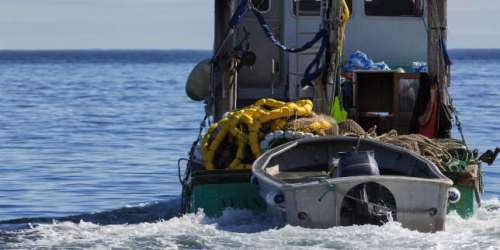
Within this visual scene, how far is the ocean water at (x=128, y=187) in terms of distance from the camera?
13.7 meters

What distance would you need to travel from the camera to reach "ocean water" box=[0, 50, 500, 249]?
13.7 metres

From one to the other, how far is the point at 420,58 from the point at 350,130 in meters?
4.88

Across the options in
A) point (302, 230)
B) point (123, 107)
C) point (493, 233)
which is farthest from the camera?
point (123, 107)

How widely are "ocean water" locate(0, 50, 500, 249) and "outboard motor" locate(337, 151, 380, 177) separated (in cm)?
65

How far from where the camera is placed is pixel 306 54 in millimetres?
20609

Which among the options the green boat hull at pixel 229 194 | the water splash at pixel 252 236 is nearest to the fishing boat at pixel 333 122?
the green boat hull at pixel 229 194

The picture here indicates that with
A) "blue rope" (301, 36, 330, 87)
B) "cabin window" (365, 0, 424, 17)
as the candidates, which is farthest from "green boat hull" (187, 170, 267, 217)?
"cabin window" (365, 0, 424, 17)

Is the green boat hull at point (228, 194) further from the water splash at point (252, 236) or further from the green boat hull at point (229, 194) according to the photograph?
the water splash at point (252, 236)

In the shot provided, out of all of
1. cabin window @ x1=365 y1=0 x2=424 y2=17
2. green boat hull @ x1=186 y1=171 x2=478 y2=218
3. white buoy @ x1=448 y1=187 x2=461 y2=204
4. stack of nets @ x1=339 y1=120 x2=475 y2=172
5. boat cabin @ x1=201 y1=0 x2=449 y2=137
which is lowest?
green boat hull @ x1=186 y1=171 x2=478 y2=218

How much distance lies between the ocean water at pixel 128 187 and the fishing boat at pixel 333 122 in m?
0.28

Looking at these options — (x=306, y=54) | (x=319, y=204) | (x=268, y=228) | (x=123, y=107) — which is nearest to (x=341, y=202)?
(x=319, y=204)

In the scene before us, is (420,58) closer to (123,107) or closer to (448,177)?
(448,177)

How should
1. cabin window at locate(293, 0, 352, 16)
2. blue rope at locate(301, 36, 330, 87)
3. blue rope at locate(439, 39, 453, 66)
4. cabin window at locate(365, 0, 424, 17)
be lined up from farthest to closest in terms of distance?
cabin window at locate(365, 0, 424, 17), cabin window at locate(293, 0, 352, 16), blue rope at locate(439, 39, 453, 66), blue rope at locate(301, 36, 330, 87)

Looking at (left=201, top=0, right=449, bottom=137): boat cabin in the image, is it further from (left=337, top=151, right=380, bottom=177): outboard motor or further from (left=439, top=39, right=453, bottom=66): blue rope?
(left=337, top=151, right=380, bottom=177): outboard motor
